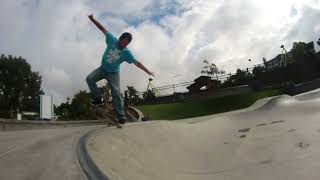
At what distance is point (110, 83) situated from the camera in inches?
473

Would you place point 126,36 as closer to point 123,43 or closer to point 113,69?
point 123,43

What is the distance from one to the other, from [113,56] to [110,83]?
0.73 meters

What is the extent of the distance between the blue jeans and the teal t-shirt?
138mm

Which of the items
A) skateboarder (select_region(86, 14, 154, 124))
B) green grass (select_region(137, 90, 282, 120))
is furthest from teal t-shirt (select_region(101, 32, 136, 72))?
green grass (select_region(137, 90, 282, 120))

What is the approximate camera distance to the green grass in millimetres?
34438

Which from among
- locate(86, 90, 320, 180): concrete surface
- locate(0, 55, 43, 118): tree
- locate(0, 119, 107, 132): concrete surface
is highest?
locate(0, 55, 43, 118): tree

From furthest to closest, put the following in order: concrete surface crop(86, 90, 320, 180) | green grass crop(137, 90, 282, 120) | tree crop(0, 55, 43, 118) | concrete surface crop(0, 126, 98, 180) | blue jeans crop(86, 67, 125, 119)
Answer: tree crop(0, 55, 43, 118), green grass crop(137, 90, 282, 120), blue jeans crop(86, 67, 125, 119), concrete surface crop(86, 90, 320, 180), concrete surface crop(0, 126, 98, 180)

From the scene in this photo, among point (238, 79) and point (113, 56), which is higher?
point (238, 79)

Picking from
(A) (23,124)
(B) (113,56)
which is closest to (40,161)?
(B) (113,56)

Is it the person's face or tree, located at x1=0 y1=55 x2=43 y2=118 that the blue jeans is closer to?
the person's face

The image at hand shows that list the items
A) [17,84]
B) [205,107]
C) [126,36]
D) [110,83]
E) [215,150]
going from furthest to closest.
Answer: [17,84]
[205,107]
[126,36]
[110,83]
[215,150]

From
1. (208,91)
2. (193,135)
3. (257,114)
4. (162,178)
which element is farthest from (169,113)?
Answer: (162,178)

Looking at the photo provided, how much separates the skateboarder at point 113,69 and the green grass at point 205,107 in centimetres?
2065

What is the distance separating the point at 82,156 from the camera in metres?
7.88
